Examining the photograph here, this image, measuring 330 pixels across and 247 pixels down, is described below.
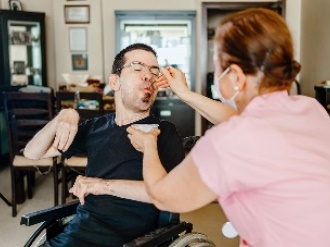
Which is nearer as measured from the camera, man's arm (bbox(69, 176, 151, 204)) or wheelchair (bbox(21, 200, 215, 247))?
wheelchair (bbox(21, 200, 215, 247))

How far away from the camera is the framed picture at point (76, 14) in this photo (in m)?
5.23

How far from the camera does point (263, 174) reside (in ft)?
2.97

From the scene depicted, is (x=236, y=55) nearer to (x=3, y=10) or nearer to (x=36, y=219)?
(x=36, y=219)

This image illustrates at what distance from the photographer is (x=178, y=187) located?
38.3 inches

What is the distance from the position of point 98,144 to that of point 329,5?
9.74 ft

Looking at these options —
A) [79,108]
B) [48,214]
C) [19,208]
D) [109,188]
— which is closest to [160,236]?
[109,188]

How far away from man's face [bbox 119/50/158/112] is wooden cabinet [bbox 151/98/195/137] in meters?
3.11

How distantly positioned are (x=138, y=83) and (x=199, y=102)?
39 cm

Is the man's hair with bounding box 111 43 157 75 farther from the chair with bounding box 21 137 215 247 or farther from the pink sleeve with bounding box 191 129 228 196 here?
the pink sleeve with bounding box 191 129 228 196

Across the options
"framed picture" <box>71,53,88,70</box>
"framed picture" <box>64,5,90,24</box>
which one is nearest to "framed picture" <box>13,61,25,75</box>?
"framed picture" <box>71,53,88,70</box>

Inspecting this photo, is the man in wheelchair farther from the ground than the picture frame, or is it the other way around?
the picture frame

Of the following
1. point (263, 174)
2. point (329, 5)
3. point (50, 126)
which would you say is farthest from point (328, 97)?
point (263, 174)

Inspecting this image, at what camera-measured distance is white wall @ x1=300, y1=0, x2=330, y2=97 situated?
3932 mm

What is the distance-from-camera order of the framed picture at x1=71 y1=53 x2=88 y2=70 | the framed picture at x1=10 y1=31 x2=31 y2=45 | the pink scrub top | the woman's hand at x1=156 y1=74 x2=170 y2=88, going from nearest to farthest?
the pink scrub top
the woman's hand at x1=156 y1=74 x2=170 y2=88
the framed picture at x1=10 y1=31 x2=31 y2=45
the framed picture at x1=71 y1=53 x2=88 y2=70
